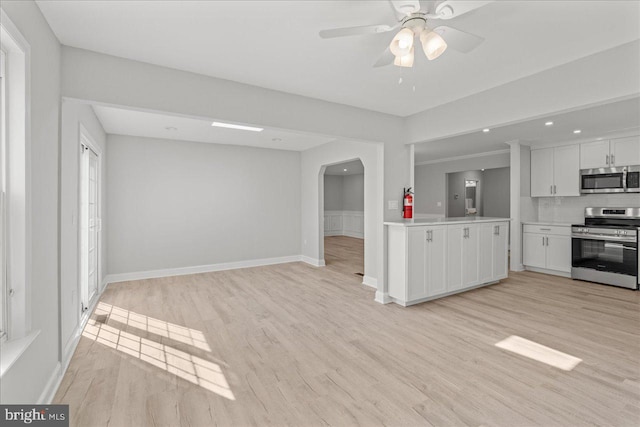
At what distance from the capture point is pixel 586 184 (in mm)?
5258

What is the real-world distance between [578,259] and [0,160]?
278 inches

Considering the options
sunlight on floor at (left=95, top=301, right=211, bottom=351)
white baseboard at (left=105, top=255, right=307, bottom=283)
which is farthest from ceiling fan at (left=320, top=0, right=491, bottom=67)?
white baseboard at (left=105, top=255, right=307, bottom=283)

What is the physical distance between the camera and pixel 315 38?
7.39 ft

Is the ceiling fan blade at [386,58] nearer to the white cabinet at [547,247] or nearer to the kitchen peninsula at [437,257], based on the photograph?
the kitchen peninsula at [437,257]

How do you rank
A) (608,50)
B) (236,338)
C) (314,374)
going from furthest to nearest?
(236,338)
(608,50)
(314,374)

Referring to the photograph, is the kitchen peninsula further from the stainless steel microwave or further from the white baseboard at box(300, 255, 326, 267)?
the white baseboard at box(300, 255, 326, 267)

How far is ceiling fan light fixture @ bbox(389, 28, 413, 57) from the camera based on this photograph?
5.99ft

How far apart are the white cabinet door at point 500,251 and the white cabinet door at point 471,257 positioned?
18.4 inches

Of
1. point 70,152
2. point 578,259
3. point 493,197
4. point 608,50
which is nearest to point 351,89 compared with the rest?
point 608,50

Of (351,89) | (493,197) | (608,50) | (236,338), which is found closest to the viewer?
(608,50)

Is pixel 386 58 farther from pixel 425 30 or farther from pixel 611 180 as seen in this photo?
pixel 611 180

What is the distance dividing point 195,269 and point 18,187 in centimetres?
432

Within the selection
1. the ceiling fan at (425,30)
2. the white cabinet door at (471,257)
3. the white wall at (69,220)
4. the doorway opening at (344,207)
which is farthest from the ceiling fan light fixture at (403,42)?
the doorway opening at (344,207)

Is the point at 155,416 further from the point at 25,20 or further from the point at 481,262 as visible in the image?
the point at 481,262
